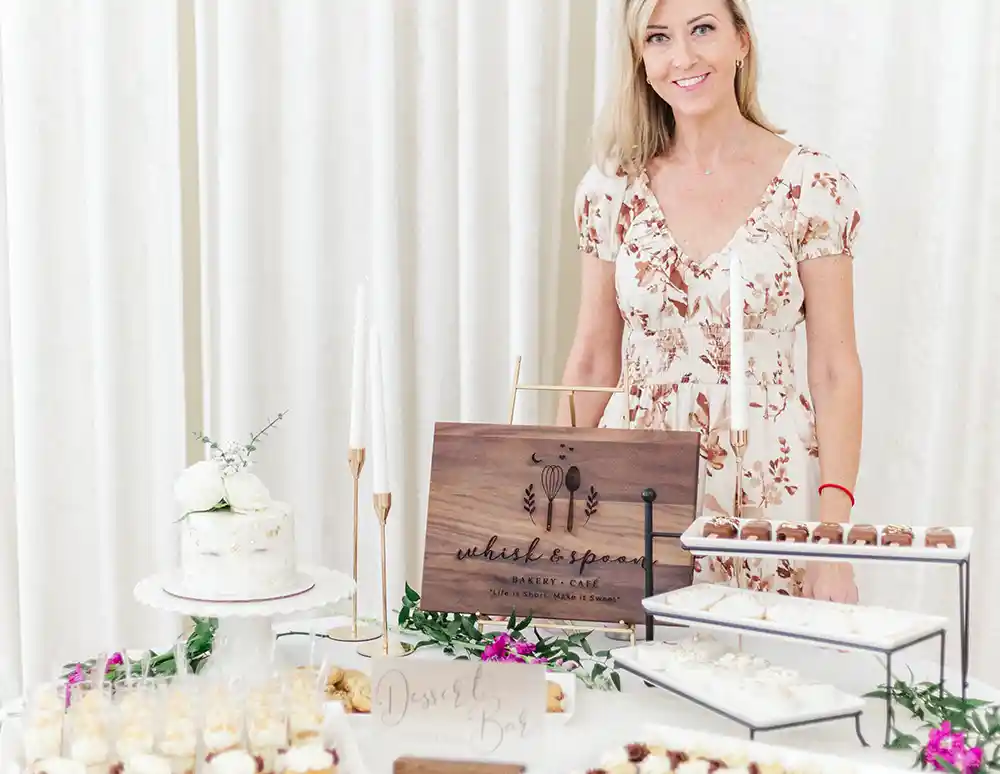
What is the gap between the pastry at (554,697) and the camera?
4.10 ft

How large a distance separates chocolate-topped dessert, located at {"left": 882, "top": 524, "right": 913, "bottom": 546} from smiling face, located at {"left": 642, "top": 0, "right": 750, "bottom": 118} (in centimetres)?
104

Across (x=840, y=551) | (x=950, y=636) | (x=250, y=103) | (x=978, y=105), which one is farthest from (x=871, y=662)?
(x=250, y=103)

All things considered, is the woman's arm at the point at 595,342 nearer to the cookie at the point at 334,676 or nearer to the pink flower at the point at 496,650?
the pink flower at the point at 496,650

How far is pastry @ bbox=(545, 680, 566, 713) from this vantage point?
1250mm

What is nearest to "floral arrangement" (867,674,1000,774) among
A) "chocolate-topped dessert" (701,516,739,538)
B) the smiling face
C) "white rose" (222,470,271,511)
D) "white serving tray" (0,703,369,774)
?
"chocolate-topped dessert" (701,516,739,538)

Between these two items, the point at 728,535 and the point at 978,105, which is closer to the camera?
the point at 728,535

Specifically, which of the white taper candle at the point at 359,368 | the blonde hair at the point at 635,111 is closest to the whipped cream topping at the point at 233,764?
the white taper candle at the point at 359,368

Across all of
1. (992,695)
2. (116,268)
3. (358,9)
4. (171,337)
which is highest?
(358,9)

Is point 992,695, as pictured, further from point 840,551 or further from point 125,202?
point 125,202

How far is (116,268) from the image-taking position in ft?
7.77

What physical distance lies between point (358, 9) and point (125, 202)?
71 cm

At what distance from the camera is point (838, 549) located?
1.23m

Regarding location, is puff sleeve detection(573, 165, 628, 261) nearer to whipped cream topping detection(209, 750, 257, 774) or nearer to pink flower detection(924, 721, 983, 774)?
pink flower detection(924, 721, 983, 774)

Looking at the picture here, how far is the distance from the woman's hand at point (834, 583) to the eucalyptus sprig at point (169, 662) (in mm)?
943
